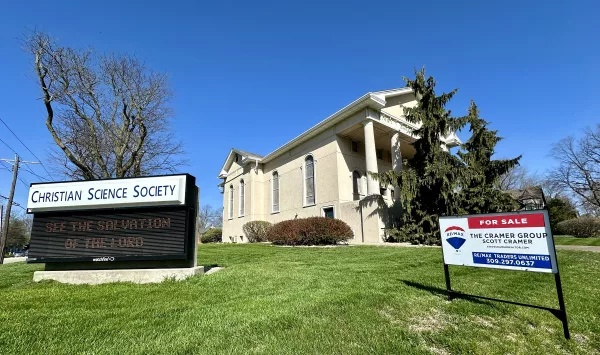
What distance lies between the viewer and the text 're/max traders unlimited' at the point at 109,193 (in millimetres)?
6363

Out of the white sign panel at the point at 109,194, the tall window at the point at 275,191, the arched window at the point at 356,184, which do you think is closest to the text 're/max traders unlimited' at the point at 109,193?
the white sign panel at the point at 109,194

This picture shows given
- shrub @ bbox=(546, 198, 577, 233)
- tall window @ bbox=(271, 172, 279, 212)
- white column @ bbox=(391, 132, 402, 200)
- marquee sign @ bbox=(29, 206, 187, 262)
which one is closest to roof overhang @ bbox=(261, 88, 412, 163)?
white column @ bbox=(391, 132, 402, 200)

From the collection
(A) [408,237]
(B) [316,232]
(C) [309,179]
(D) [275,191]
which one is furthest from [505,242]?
(D) [275,191]

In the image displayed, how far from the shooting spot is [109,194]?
6.39 meters

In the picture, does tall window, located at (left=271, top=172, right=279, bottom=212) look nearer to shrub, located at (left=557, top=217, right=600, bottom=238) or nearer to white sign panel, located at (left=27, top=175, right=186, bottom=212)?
white sign panel, located at (left=27, top=175, right=186, bottom=212)

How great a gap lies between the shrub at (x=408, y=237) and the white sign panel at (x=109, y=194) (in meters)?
12.3

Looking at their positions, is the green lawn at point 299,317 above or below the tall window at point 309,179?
below

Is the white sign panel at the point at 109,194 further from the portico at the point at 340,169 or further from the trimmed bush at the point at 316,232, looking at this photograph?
the portico at the point at 340,169

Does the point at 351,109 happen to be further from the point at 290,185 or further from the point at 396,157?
the point at 290,185

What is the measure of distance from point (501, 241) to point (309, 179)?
18.6 meters

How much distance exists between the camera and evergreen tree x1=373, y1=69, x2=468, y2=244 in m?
14.6

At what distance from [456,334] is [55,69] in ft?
73.8

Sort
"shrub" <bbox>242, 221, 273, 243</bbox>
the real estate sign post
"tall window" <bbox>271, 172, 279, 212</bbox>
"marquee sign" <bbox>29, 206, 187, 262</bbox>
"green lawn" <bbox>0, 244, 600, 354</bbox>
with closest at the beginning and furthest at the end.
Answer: "green lawn" <bbox>0, 244, 600, 354</bbox> → the real estate sign post → "marquee sign" <bbox>29, 206, 187, 262</bbox> → "shrub" <bbox>242, 221, 273, 243</bbox> → "tall window" <bbox>271, 172, 279, 212</bbox>

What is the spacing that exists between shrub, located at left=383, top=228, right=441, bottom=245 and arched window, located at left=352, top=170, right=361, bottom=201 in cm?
515
